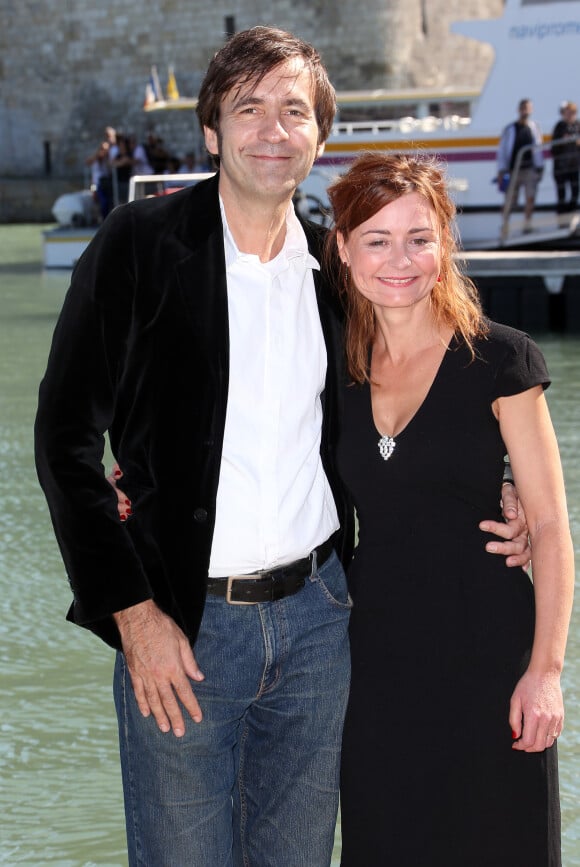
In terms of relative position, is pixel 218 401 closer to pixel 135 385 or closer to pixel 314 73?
pixel 135 385

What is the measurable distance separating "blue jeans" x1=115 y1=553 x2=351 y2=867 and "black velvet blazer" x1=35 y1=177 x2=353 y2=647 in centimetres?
8


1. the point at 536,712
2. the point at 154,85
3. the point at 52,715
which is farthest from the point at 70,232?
the point at 536,712

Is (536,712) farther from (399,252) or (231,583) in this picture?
(399,252)

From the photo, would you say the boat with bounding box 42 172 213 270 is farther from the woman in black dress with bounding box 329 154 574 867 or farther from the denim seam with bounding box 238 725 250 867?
the denim seam with bounding box 238 725 250 867

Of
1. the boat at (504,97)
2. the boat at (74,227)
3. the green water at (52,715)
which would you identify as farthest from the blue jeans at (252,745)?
the boat at (504,97)

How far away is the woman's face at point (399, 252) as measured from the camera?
196 cm

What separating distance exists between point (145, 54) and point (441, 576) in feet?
89.8

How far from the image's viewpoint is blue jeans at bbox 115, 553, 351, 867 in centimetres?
185

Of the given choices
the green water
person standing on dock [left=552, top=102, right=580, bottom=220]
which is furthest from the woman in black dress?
person standing on dock [left=552, top=102, right=580, bottom=220]

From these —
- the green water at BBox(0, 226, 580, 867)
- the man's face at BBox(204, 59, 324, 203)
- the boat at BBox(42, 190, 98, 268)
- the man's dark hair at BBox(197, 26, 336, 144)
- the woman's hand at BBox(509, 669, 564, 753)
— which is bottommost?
the boat at BBox(42, 190, 98, 268)

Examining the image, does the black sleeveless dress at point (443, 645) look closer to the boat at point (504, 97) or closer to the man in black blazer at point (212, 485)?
the man in black blazer at point (212, 485)

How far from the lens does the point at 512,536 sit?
1.92 meters

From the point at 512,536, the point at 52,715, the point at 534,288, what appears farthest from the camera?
the point at 534,288

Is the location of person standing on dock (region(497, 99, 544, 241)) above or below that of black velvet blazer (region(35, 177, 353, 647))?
below
